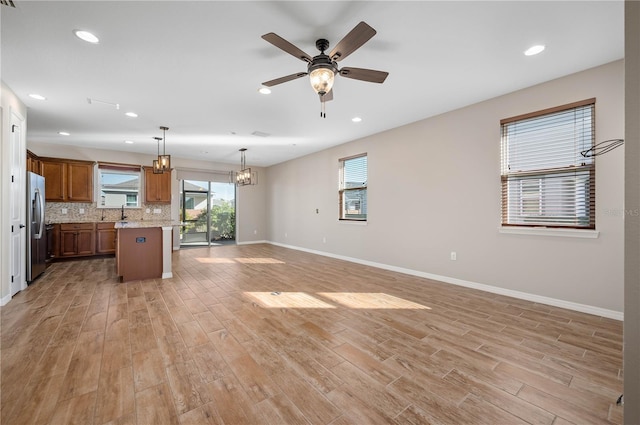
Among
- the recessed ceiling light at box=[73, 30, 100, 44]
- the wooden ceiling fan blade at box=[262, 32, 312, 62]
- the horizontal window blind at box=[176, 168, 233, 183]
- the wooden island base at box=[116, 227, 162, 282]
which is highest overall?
the recessed ceiling light at box=[73, 30, 100, 44]

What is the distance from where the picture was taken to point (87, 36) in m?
2.36

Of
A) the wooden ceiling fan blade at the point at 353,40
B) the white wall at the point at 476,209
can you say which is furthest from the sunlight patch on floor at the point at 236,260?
the wooden ceiling fan blade at the point at 353,40

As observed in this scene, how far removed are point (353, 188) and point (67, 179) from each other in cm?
664

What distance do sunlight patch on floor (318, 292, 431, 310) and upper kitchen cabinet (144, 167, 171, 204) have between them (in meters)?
5.82

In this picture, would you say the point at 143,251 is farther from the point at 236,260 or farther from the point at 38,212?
the point at 236,260

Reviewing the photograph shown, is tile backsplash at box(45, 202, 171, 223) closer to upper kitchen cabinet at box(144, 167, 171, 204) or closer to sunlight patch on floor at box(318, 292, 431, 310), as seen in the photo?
upper kitchen cabinet at box(144, 167, 171, 204)

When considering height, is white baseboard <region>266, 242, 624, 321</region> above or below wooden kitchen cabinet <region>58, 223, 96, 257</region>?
below

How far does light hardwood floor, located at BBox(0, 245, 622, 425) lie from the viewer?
155 centimetres

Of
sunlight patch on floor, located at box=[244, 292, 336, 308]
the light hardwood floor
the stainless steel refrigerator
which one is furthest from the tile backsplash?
sunlight patch on floor, located at box=[244, 292, 336, 308]

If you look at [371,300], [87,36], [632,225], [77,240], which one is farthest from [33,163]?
[632,225]

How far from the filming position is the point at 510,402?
5.33 ft

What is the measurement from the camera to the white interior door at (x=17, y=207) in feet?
11.2

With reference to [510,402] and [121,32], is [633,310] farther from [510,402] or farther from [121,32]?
[121,32]

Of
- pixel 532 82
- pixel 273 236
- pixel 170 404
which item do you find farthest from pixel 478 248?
pixel 273 236
